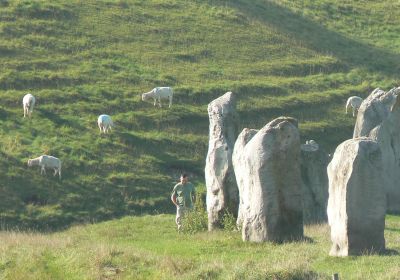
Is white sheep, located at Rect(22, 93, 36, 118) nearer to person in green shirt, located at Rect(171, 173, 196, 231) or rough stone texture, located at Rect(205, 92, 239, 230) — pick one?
rough stone texture, located at Rect(205, 92, 239, 230)

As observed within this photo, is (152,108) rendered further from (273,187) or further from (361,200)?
(361,200)

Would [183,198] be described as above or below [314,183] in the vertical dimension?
above

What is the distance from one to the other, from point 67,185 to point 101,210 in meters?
2.83

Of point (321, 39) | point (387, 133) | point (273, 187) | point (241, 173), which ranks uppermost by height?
point (273, 187)

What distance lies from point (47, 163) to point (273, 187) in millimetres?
17885

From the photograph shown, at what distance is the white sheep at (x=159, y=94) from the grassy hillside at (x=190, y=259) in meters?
22.2

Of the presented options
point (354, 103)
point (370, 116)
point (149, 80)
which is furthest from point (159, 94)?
point (370, 116)

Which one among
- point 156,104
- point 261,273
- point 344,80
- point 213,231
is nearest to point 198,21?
point 344,80

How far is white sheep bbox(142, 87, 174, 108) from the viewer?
55031 mm

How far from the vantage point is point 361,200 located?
2531 centimetres

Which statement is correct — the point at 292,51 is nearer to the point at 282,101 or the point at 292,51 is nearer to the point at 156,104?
the point at 282,101

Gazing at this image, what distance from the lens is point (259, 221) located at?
28906 mm

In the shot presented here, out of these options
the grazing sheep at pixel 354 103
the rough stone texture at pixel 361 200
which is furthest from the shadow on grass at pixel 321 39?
the rough stone texture at pixel 361 200

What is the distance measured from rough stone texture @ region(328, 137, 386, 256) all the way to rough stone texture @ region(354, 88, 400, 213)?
56.7 feet
